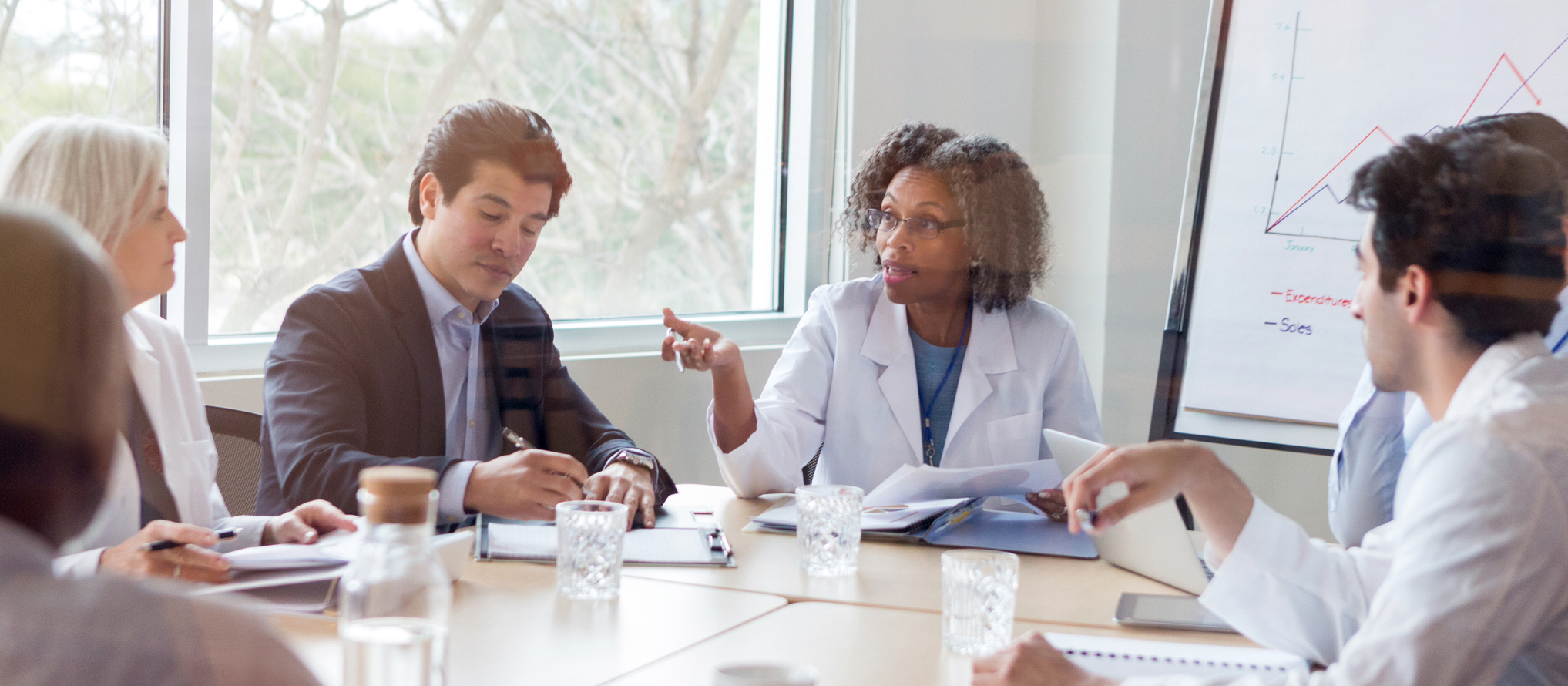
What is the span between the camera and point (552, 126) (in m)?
2.83

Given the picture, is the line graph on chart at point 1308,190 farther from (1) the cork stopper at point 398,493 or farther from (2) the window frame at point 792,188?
(1) the cork stopper at point 398,493

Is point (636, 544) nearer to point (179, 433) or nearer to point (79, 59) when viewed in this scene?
point (179, 433)

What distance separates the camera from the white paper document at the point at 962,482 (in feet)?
5.24

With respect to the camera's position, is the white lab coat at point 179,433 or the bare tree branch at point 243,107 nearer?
the white lab coat at point 179,433

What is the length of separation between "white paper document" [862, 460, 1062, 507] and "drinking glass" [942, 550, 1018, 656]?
1.54 ft

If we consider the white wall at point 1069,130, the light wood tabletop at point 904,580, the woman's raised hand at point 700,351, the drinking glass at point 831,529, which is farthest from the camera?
the white wall at point 1069,130

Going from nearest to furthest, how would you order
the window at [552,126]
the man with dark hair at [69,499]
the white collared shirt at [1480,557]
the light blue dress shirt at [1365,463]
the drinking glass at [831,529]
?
the man with dark hair at [69,499], the white collared shirt at [1480,557], the drinking glass at [831,529], the light blue dress shirt at [1365,463], the window at [552,126]

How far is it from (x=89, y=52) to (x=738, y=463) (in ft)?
4.56

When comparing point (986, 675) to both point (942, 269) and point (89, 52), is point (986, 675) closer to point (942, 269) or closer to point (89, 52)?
point (942, 269)

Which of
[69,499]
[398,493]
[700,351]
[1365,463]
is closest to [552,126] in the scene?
[700,351]

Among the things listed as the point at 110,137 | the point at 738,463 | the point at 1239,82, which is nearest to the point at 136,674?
the point at 110,137

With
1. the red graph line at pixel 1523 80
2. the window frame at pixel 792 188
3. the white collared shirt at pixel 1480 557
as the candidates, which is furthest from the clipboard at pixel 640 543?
the red graph line at pixel 1523 80

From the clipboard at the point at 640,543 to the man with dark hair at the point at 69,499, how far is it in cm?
97

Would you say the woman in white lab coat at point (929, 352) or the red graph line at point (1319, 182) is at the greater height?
the red graph line at point (1319, 182)
